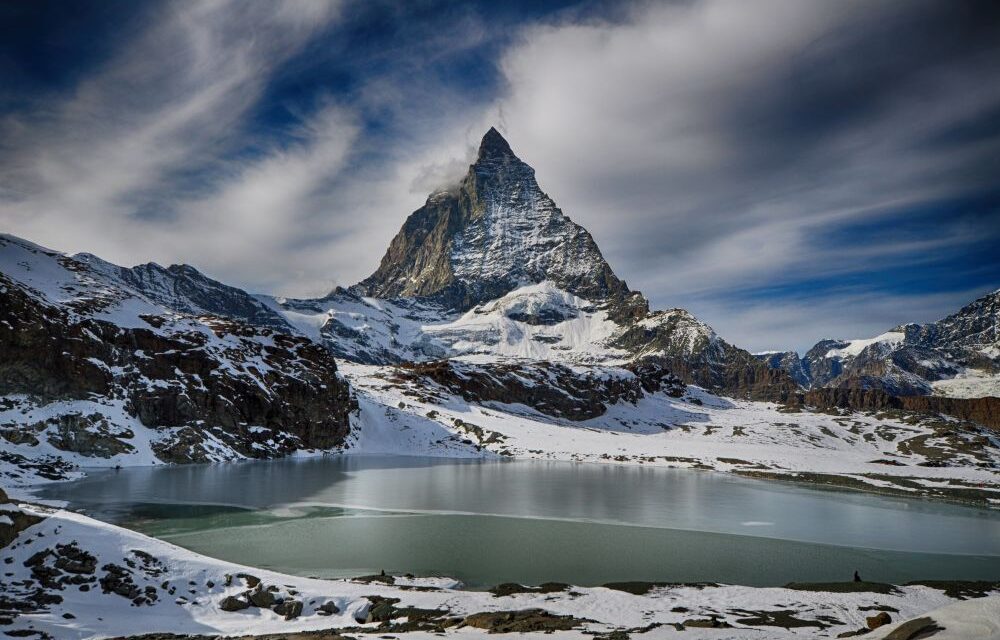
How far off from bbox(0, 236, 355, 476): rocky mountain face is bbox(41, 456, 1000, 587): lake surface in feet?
32.7

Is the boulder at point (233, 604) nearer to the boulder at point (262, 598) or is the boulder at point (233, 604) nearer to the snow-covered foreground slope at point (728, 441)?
the boulder at point (262, 598)

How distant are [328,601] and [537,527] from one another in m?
22.3

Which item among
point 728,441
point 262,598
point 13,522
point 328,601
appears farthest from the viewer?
point 728,441

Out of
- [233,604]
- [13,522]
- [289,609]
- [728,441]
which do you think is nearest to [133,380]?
[13,522]

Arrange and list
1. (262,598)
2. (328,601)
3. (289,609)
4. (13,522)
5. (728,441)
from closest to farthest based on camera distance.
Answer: (289,609)
(328,601)
(262,598)
(13,522)
(728,441)

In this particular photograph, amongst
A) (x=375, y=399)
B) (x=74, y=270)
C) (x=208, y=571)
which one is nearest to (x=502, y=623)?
(x=208, y=571)

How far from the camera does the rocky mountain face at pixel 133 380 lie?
7094 centimetres

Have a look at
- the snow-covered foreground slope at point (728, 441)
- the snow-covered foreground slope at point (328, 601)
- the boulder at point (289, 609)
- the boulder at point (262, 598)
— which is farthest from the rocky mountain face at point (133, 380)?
the boulder at point (289, 609)

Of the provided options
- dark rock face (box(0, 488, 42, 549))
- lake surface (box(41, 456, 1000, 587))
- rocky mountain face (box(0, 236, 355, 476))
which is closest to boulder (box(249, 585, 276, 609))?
lake surface (box(41, 456, 1000, 587))

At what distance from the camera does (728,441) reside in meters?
154

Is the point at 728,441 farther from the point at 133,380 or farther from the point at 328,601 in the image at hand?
the point at 328,601

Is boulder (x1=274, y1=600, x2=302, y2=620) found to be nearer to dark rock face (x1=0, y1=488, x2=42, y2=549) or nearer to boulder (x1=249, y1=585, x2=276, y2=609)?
boulder (x1=249, y1=585, x2=276, y2=609)

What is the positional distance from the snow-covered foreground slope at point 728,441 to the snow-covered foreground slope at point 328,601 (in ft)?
218

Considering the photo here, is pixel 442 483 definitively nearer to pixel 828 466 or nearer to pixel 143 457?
pixel 143 457
